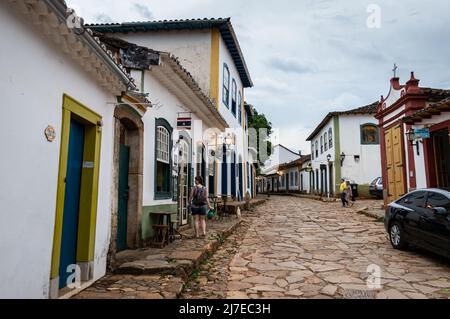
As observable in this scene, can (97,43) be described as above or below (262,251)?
above

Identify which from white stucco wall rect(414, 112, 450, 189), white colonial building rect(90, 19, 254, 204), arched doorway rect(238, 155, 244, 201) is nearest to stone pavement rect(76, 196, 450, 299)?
white stucco wall rect(414, 112, 450, 189)

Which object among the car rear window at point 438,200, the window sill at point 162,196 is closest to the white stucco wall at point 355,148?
the car rear window at point 438,200

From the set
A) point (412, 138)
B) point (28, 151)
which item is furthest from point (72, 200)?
point (412, 138)

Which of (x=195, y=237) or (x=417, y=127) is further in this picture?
(x=417, y=127)

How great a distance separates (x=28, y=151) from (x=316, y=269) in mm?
4676

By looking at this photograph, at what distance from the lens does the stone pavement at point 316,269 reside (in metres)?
4.53

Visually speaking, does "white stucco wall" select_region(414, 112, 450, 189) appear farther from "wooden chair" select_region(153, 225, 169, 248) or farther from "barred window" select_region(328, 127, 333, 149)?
"barred window" select_region(328, 127, 333, 149)

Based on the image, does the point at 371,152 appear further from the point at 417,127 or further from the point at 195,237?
the point at 195,237

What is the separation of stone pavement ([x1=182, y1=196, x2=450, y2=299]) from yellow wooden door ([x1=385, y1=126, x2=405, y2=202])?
4.85 m

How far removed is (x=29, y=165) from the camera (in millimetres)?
3289

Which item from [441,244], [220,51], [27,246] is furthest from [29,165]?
[220,51]

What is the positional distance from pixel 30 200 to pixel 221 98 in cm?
1088

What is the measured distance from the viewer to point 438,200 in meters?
6.12

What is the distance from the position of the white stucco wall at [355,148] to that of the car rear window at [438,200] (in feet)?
60.9
